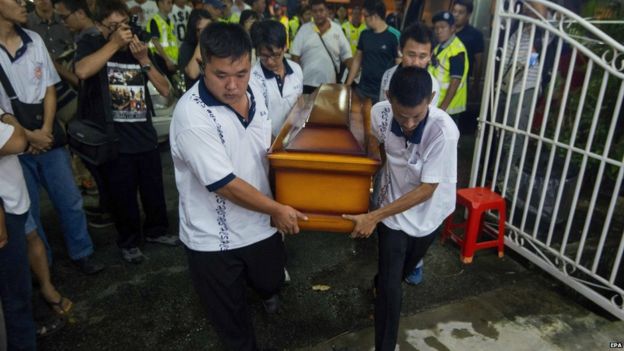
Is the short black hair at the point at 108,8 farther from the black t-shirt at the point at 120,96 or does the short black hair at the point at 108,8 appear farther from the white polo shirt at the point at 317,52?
the white polo shirt at the point at 317,52

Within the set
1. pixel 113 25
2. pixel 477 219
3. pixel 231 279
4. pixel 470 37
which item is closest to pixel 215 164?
pixel 231 279

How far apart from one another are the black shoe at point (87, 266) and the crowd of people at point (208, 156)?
1 cm

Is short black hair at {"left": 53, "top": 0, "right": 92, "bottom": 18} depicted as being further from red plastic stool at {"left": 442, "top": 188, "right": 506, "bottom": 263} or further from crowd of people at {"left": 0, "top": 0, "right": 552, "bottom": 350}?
red plastic stool at {"left": 442, "top": 188, "right": 506, "bottom": 263}

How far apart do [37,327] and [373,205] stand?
2.05m

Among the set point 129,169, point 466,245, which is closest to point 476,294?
point 466,245

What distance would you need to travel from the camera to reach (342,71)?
225 inches

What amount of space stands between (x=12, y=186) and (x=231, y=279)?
1.05 meters

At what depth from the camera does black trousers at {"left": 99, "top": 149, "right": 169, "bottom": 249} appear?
2.89 metres

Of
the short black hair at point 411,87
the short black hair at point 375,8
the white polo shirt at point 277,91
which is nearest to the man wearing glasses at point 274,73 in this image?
the white polo shirt at point 277,91

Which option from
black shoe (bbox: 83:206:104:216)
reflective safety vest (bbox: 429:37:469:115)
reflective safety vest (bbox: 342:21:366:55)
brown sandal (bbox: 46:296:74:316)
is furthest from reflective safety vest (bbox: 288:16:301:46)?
brown sandal (bbox: 46:296:74:316)

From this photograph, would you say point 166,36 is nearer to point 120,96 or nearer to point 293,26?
point 293,26

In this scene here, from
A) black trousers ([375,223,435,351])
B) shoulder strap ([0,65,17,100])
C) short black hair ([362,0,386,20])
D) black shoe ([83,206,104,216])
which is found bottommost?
black shoe ([83,206,104,216])

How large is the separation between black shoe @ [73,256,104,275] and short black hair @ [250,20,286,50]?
6.30 ft

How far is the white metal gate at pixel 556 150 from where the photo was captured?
2.64 meters
